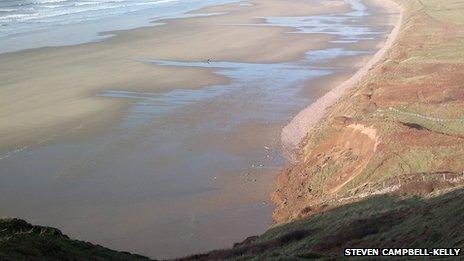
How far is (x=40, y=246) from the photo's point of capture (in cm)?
1373

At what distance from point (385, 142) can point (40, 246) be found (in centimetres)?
1650

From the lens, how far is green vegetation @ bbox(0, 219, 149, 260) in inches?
517

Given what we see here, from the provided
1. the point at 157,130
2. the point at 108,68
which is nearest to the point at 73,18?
the point at 108,68

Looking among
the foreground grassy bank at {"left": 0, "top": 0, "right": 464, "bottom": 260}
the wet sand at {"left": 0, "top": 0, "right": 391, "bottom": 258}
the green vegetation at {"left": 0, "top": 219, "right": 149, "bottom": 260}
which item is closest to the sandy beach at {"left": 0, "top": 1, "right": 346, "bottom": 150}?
the wet sand at {"left": 0, "top": 0, "right": 391, "bottom": 258}

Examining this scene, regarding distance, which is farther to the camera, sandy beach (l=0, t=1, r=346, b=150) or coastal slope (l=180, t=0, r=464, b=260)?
sandy beach (l=0, t=1, r=346, b=150)

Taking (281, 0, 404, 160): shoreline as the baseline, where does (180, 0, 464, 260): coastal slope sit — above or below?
above

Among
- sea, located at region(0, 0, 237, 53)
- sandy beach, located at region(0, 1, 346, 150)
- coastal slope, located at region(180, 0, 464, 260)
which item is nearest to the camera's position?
coastal slope, located at region(180, 0, 464, 260)

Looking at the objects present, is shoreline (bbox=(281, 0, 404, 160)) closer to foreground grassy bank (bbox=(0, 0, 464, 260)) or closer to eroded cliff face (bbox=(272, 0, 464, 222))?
eroded cliff face (bbox=(272, 0, 464, 222))

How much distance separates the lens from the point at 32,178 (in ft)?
88.5

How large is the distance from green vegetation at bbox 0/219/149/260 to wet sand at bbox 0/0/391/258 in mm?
5796

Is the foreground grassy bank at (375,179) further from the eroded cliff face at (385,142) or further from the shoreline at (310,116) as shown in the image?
the shoreline at (310,116)

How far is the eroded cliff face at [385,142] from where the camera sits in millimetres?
22422

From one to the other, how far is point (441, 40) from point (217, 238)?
121 ft

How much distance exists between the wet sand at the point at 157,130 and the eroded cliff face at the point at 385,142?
6.25 ft
